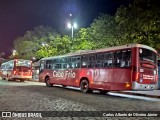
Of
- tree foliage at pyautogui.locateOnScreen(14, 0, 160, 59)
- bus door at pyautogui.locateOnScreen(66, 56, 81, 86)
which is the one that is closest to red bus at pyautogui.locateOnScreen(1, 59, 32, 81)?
tree foliage at pyautogui.locateOnScreen(14, 0, 160, 59)

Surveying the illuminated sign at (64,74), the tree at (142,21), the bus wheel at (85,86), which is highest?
the tree at (142,21)

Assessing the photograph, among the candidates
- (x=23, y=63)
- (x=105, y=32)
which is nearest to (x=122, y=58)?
(x=105, y=32)

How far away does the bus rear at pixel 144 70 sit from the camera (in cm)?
1451

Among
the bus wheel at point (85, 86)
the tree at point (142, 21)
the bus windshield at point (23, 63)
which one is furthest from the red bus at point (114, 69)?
the bus windshield at point (23, 63)

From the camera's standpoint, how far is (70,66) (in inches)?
837

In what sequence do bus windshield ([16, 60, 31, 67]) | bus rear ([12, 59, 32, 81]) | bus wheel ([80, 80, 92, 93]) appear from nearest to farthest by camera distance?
bus wheel ([80, 80, 92, 93])
bus rear ([12, 59, 32, 81])
bus windshield ([16, 60, 31, 67])

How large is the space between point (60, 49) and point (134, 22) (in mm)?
19430

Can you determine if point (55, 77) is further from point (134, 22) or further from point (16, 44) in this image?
point (16, 44)

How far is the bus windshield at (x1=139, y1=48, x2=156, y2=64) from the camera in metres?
14.8

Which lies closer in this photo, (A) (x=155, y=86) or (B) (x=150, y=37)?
(A) (x=155, y=86)

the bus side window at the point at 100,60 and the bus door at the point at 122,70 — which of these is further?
the bus side window at the point at 100,60

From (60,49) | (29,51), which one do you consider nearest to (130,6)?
(60,49)

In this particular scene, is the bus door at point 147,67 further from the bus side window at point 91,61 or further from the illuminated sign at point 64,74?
the illuminated sign at point 64,74

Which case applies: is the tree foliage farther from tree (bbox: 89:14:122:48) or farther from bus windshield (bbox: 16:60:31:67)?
bus windshield (bbox: 16:60:31:67)
